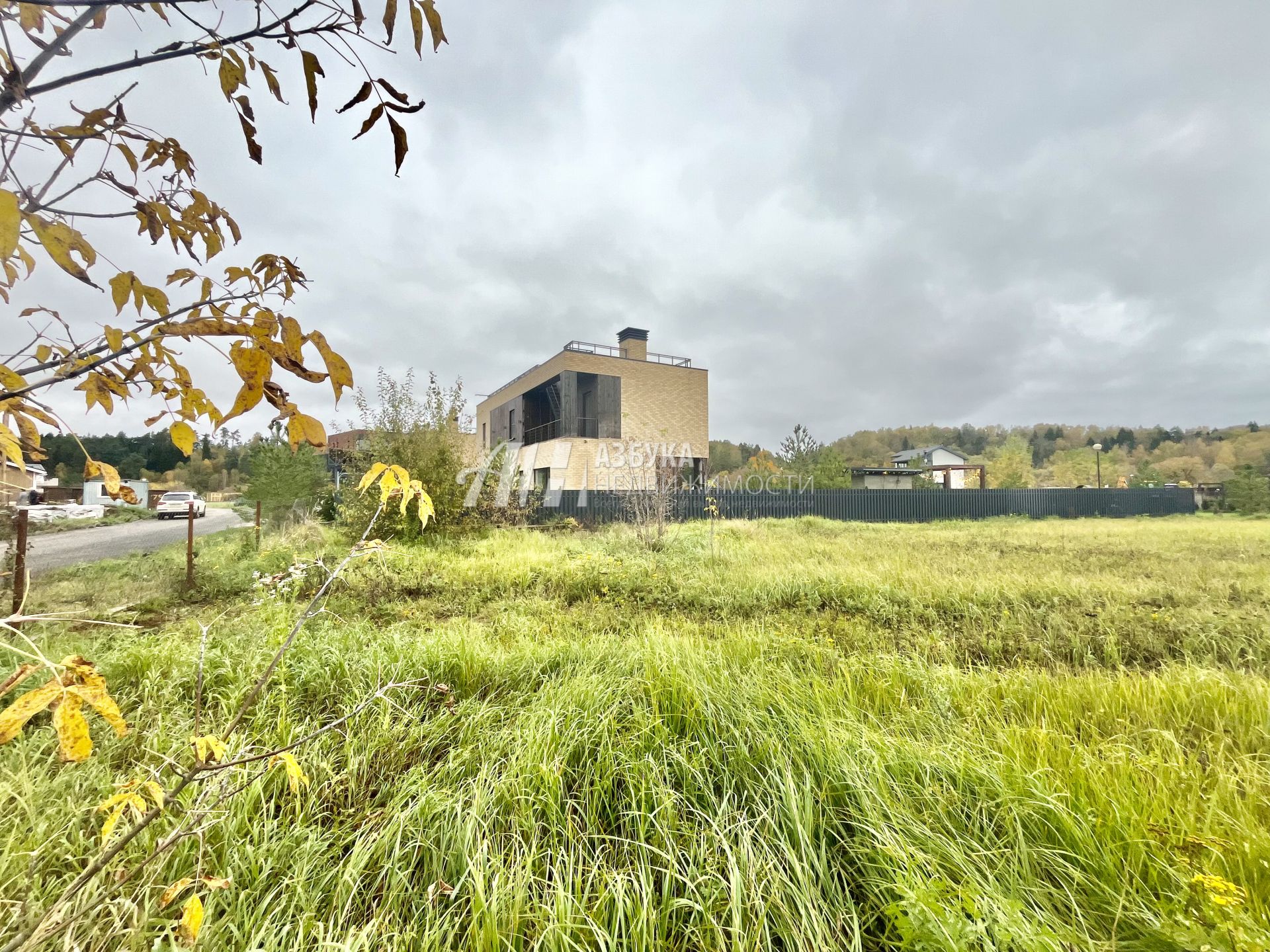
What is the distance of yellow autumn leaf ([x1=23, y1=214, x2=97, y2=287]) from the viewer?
3.13ft

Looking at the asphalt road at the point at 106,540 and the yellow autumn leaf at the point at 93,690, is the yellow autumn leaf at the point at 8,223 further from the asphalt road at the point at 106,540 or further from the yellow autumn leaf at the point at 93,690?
the asphalt road at the point at 106,540

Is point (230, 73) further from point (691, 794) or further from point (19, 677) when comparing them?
point (691, 794)

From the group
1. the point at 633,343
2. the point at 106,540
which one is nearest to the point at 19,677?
the point at 106,540

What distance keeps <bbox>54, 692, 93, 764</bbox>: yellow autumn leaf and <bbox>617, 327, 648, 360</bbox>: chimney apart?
2156 centimetres

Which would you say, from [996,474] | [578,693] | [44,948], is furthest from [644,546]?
[996,474]

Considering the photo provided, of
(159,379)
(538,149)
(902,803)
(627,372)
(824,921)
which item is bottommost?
(824,921)

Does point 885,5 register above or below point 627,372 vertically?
above

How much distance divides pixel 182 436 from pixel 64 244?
1.34 feet

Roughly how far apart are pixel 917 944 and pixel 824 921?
0.76ft

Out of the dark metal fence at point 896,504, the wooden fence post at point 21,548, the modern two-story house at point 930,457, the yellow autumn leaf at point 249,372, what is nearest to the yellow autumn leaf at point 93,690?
the yellow autumn leaf at point 249,372

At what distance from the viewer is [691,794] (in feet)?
6.10

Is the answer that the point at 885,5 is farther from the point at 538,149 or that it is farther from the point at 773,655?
the point at 773,655

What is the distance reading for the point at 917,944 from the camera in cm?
126

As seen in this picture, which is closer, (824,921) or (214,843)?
(824,921)
